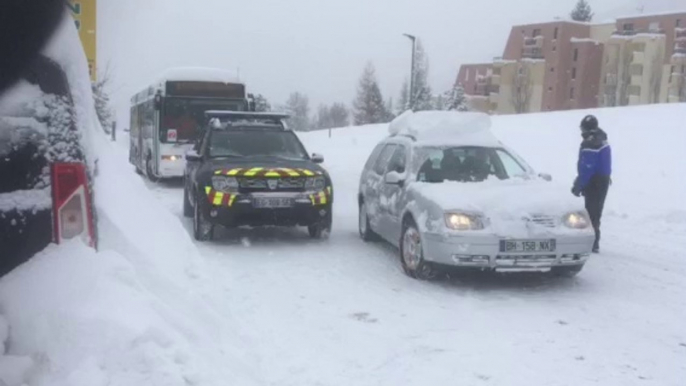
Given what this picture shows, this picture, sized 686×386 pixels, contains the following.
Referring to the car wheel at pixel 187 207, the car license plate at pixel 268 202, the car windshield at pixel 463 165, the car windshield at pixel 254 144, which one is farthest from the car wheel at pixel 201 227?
the car windshield at pixel 463 165

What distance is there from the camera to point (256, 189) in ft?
31.3

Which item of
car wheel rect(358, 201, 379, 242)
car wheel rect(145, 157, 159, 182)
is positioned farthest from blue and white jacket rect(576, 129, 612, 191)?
car wheel rect(145, 157, 159, 182)

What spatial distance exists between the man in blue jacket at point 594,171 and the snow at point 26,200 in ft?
25.1

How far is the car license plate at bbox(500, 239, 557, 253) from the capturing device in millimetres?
7148

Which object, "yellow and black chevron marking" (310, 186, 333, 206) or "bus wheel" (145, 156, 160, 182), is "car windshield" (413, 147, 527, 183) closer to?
"yellow and black chevron marking" (310, 186, 333, 206)

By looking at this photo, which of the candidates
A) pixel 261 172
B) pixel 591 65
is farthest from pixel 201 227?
pixel 591 65

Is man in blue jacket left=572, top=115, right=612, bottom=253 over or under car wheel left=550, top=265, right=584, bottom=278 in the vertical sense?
over

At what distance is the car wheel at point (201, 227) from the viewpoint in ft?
31.9

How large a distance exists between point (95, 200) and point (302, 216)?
5.94m

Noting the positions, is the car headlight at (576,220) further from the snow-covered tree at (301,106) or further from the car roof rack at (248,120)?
the snow-covered tree at (301,106)

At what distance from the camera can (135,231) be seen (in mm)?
4527

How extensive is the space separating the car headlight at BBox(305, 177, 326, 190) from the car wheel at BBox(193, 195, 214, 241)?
141 cm

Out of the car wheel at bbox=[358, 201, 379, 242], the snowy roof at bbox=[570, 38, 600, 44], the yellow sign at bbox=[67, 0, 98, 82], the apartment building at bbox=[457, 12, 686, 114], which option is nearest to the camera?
the yellow sign at bbox=[67, 0, 98, 82]

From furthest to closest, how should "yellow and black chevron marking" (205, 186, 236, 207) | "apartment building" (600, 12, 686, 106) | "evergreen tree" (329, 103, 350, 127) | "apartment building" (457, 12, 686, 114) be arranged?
"evergreen tree" (329, 103, 350, 127) → "apartment building" (457, 12, 686, 114) → "apartment building" (600, 12, 686, 106) → "yellow and black chevron marking" (205, 186, 236, 207)
